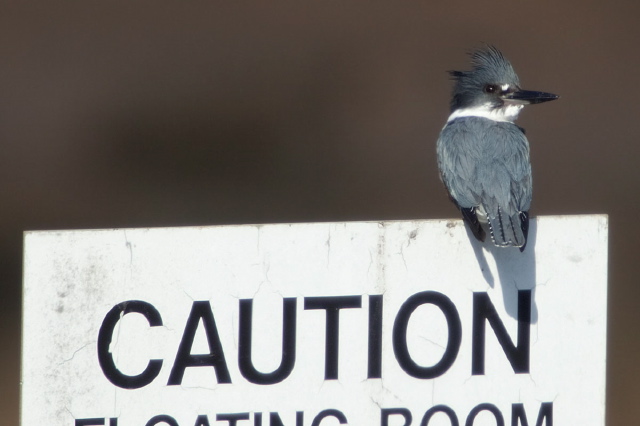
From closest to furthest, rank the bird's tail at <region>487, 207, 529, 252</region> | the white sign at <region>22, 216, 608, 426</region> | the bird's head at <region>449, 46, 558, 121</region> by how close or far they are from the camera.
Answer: the white sign at <region>22, 216, 608, 426</region> < the bird's tail at <region>487, 207, 529, 252</region> < the bird's head at <region>449, 46, 558, 121</region>

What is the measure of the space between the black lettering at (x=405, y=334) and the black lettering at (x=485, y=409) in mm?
116

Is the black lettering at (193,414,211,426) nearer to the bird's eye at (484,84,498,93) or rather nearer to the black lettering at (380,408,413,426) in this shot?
the black lettering at (380,408,413,426)

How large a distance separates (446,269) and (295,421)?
492 mm

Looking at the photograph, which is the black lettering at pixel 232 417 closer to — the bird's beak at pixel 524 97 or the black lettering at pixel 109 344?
the black lettering at pixel 109 344

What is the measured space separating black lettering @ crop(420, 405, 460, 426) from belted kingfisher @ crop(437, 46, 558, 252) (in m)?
0.41

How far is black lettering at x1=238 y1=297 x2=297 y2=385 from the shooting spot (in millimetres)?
2244

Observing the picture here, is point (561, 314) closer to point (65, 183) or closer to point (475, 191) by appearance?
point (475, 191)

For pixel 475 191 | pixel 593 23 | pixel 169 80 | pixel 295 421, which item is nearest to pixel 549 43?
pixel 593 23

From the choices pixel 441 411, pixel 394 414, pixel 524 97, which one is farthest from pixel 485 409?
pixel 524 97

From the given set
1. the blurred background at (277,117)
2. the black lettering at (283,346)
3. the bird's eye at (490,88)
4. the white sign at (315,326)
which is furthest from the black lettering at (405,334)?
the blurred background at (277,117)

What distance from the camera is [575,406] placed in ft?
7.70

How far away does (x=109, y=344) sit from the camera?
2.19 m

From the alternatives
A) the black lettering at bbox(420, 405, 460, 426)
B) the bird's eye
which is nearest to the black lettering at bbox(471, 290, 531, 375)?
the black lettering at bbox(420, 405, 460, 426)

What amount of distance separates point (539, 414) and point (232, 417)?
717 millimetres
